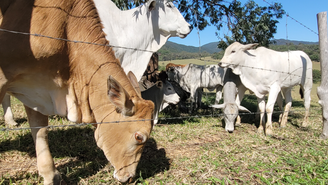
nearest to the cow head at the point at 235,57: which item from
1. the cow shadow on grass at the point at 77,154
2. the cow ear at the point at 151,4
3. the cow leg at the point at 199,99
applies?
the cow ear at the point at 151,4

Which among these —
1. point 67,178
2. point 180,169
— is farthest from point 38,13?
point 180,169

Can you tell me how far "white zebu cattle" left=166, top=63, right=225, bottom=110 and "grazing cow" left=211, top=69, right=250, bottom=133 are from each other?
118 inches

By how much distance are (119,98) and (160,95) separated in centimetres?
427

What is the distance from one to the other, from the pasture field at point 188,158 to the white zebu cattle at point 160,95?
3.51 feet

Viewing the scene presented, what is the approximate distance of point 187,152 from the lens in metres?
4.05

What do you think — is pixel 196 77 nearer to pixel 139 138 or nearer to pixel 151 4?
pixel 151 4

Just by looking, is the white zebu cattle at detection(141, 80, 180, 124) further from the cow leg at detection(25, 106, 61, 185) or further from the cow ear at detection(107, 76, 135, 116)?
the cow ear at detection(107, 76, 135, 116)

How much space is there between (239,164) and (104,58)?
7.94 feet

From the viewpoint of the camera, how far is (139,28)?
495 centimetres

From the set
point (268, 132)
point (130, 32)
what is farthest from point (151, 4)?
point (268, 132)

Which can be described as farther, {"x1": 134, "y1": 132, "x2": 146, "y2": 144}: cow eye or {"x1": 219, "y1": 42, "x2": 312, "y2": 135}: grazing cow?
{"x1": 219, "y1": 42, "x2": 312, "y2": 135}: grazing cow

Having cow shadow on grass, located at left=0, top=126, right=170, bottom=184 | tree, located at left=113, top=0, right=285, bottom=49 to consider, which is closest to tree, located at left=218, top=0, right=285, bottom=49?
tree, located at left=113, top=0, right=285, bottom=49

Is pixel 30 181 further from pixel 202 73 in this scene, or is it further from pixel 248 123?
pixel 202 73

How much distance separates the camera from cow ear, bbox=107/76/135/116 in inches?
92.7
